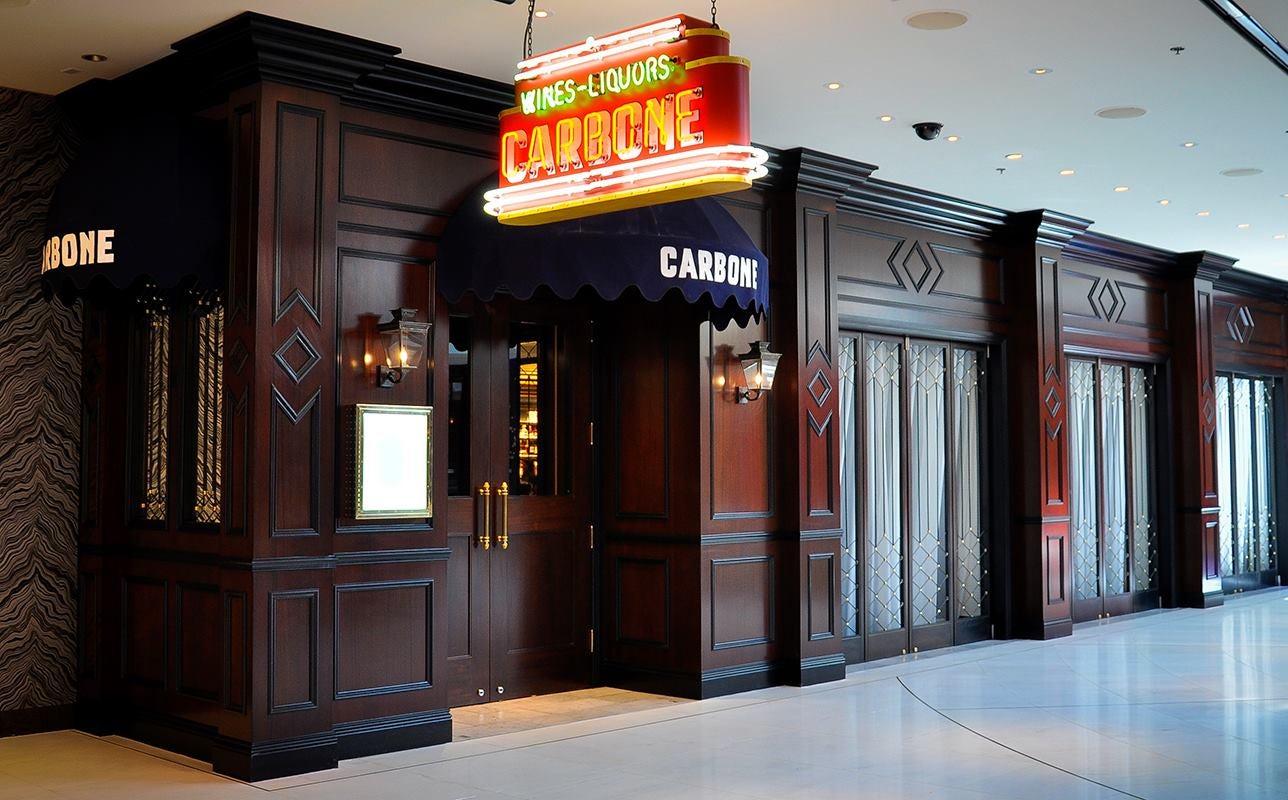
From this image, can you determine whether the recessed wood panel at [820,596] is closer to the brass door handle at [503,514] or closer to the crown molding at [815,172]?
the brass door handle at [503,514]

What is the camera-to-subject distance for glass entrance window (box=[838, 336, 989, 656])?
32.0 feet

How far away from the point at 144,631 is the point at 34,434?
1286 millimetres

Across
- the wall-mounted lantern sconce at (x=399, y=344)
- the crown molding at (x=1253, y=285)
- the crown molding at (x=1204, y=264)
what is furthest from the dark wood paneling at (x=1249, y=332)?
the wall-mounted lantern sconce at (x=399, y=344)

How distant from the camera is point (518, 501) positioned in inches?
316

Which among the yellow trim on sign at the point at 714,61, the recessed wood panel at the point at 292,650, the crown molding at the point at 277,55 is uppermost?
the crown molding at the point at 277,55

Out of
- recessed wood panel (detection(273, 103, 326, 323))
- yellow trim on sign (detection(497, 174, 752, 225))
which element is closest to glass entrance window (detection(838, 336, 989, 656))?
recessed wood panel (detection(273, 103, 326, 323))

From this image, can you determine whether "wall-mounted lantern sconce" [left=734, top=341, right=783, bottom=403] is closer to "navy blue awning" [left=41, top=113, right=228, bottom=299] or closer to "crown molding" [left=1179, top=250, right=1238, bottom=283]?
"navy blue awning" [left=41, top=113, right=228, bottom=299]

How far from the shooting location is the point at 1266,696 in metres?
8.10

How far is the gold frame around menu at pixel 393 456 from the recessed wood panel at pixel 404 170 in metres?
1.11

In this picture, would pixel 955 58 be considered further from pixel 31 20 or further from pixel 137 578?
pixel 137 578

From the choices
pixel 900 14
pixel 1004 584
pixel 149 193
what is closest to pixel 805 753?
pixel 900 14

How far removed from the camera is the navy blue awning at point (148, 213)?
245 inches

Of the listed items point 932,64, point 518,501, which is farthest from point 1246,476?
point 518,501

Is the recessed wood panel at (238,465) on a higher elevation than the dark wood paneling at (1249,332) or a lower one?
lower
